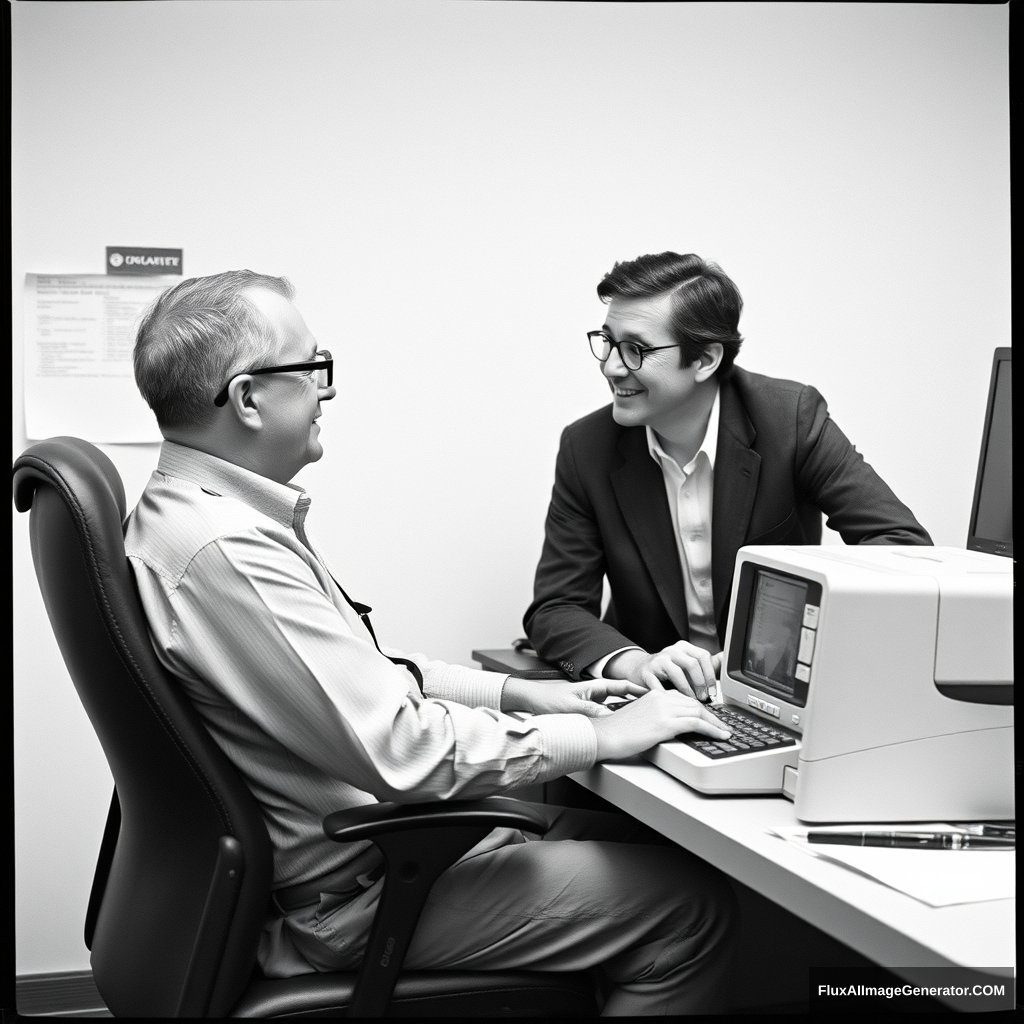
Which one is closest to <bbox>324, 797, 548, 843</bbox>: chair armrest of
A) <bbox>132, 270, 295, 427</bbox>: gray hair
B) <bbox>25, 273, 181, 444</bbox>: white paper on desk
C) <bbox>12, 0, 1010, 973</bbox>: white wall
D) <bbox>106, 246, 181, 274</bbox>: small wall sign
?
<bbox>132, 270, 295, 427</bbox>: gray hair

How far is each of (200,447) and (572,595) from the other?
915 millimetres

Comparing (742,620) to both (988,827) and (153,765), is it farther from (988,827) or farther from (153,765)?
(153,765)

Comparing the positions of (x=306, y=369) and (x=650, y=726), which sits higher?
(x=306, y=369)

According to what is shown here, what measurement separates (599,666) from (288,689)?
74 centimetres

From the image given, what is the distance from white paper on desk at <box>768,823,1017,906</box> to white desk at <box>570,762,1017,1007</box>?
10 mm

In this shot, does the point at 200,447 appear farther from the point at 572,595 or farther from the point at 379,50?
the point at 379,50

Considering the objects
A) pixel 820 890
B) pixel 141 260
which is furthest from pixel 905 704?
pixel 141 260

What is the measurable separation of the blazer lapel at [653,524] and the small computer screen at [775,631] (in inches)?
23.8

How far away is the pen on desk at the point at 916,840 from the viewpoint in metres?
1.10

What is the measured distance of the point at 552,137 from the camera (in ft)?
7.54

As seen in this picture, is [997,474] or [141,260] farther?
[141,260]

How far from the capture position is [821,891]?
3.21ft

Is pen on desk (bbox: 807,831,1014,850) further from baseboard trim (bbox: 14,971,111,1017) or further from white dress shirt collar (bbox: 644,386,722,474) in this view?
baseboard trim (bbox: 14,971,111,1017)

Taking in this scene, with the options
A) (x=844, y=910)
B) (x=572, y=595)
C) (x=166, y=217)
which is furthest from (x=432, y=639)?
(x=844, y=910)
